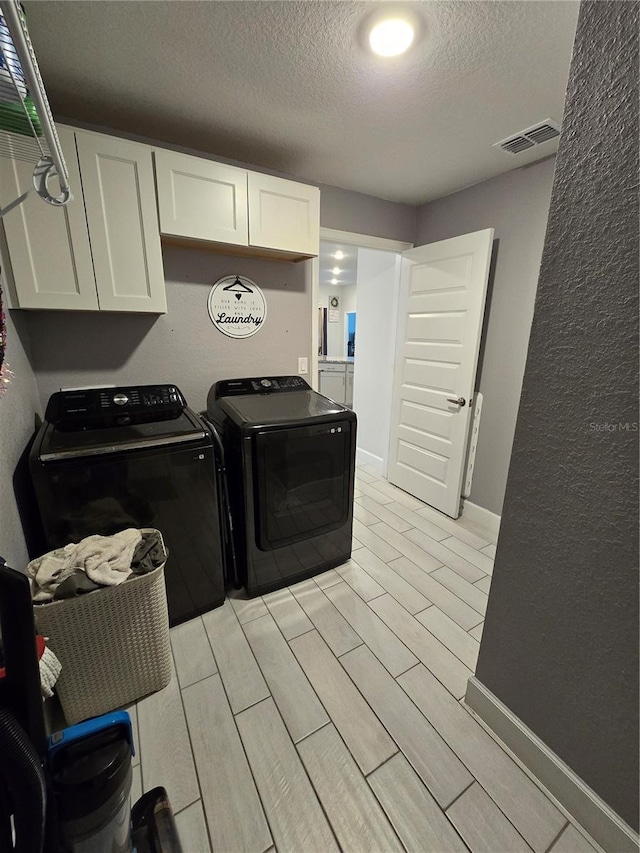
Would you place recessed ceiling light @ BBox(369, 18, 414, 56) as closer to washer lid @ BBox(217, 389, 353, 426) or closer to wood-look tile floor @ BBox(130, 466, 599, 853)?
washer lid @ BBox(217, 389, 353, 426)

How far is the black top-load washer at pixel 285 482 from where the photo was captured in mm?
1754

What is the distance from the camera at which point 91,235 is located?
1.59 m

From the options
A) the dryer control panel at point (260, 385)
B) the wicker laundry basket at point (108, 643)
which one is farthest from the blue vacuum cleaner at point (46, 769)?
the dryer control panel at point (260, 385)

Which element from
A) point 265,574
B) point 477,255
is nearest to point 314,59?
point 477,255

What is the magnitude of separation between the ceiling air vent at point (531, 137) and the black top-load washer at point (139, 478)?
2.18m

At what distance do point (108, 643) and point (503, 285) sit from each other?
2.89m

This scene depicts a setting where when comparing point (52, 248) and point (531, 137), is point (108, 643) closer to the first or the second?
point (52, 248)

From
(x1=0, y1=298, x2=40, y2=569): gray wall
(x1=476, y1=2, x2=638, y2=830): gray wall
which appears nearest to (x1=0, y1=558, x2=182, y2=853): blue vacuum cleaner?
(x1=0, y1=298, x2=40, y2=569): gray wall

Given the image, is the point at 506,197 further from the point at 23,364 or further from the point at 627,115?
the point at 23,364

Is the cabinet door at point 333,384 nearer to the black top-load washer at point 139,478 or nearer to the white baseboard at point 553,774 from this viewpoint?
the black top-load washer at point 139,478

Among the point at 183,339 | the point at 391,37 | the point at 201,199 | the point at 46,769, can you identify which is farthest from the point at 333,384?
the point at 46,769

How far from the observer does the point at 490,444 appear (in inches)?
102

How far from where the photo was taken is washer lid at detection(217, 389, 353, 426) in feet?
5.88

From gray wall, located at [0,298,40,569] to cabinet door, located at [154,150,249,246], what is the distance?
0.86m
